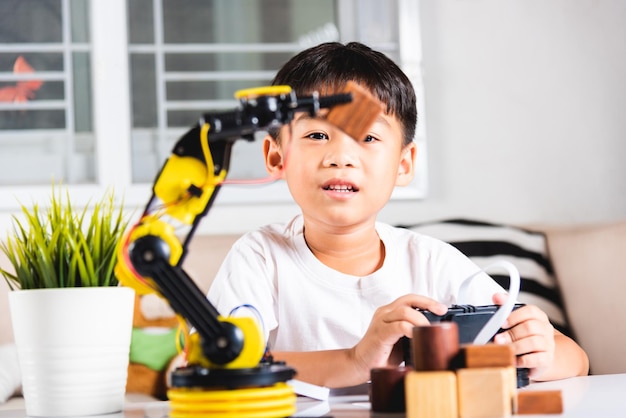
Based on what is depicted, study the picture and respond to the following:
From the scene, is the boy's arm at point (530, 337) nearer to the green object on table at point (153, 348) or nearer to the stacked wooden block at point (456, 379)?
the stacked wooden block at point (456, 379)

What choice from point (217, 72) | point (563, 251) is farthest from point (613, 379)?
point (217, 72)

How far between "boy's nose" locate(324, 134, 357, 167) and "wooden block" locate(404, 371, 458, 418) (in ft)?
2.06

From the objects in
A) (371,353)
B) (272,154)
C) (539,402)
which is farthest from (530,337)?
(272,154)

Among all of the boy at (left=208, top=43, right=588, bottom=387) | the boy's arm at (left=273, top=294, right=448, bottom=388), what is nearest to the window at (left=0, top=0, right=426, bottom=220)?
the boy at (left=208, top=43, right=588, bottom=387)

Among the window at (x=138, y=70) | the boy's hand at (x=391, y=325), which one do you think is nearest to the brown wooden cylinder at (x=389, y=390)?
the boy's hand at (x=391, y=325)

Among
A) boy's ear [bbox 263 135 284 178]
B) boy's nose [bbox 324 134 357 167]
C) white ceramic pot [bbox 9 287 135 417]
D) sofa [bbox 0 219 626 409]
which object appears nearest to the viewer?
white ceramic pot [bbox 9 287 135 417]

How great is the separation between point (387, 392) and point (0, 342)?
5.15ft

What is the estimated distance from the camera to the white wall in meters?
2.61

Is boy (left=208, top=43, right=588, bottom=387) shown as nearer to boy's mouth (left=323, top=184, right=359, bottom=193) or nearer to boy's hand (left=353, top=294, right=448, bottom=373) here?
boy's mouth (left=323, top=184, right=359, bottom=193)

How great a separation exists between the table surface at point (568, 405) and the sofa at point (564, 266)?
953mm

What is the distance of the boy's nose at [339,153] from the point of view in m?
1.21

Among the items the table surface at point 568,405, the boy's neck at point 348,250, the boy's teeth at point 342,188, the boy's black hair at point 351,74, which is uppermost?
the boy's black hair at point 351,74

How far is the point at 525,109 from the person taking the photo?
8.68 feet

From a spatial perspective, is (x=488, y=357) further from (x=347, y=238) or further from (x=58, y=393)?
(x=347, y=238)
